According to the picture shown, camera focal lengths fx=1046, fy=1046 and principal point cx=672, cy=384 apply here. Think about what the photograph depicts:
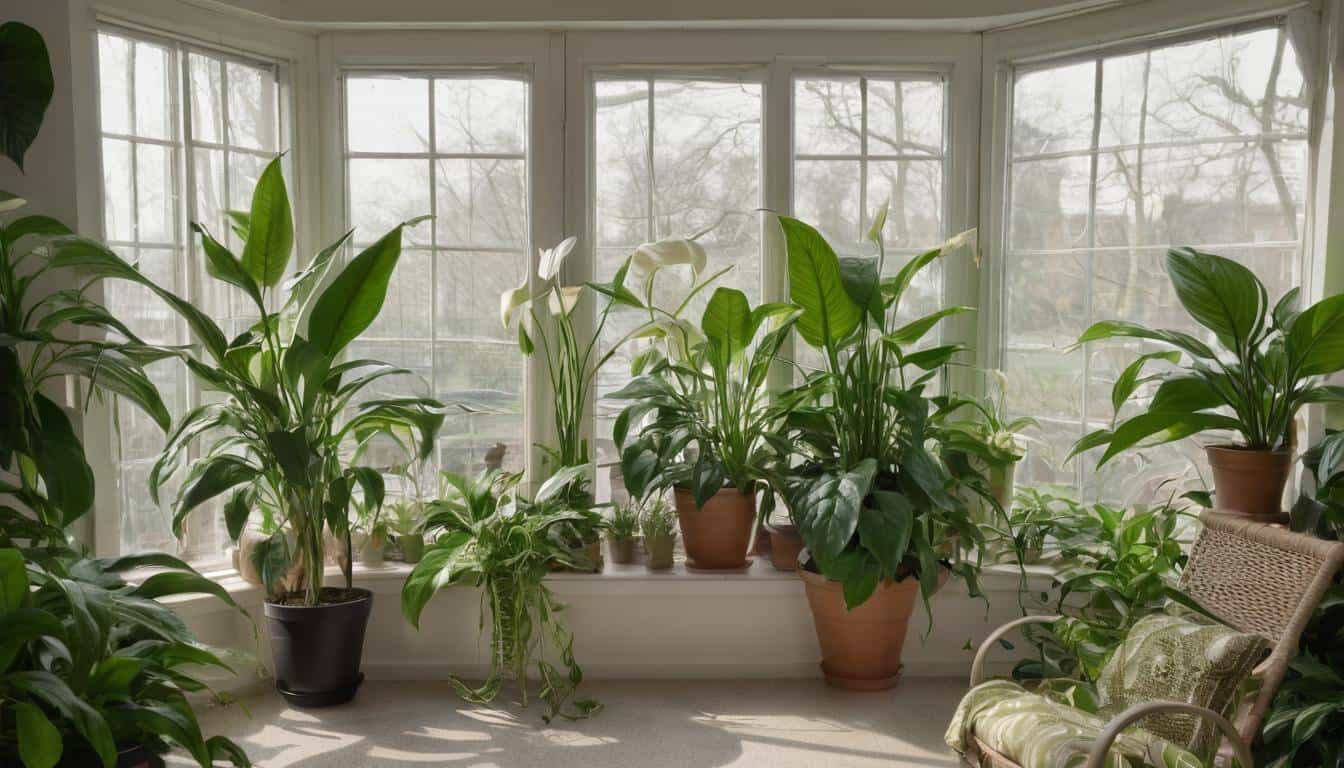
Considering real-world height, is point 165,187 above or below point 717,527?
above

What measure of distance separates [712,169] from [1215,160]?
151cm

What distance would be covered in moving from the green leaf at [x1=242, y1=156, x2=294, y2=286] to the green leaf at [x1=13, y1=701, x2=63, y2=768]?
4.49ft

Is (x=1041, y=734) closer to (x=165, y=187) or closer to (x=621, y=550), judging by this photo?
(x=621, y=550)

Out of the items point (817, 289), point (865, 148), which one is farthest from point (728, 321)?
point (865, 148)

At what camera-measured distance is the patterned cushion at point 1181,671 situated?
214 cm

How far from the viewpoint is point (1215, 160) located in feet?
9.98

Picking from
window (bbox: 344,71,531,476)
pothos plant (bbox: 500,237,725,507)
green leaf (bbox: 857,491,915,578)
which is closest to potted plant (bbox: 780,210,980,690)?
green leaf (bbox: 857,491,915,578)

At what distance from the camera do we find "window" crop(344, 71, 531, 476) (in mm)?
3467

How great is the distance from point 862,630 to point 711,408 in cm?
80

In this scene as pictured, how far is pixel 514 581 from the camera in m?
3.03

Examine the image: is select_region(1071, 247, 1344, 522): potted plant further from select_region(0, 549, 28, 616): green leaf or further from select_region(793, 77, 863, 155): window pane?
select_region(0, 549, 28, 616): green leaf

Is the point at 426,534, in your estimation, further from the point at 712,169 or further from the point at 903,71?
the point at 903,71

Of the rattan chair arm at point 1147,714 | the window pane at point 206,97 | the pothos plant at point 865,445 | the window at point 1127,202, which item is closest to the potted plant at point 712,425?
the pothos plant at point 865,445

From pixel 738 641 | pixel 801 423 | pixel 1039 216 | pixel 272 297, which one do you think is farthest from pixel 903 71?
pixel 272 297
